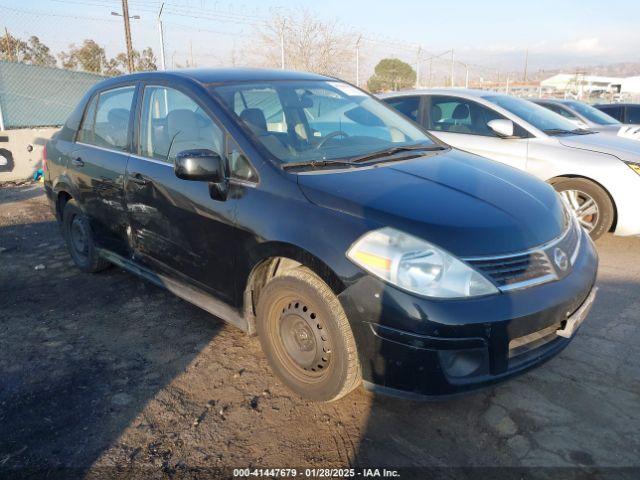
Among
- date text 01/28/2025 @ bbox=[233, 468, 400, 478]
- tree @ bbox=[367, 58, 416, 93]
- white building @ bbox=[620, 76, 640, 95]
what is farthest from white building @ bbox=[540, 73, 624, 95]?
date text 01/28/2025 @ bbox=[233, 468, 400, 478]

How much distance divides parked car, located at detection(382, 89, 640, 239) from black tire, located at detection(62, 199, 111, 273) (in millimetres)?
3960

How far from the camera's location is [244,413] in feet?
8.57

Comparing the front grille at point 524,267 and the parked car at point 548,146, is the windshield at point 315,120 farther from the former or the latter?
the parked car at point 548,146

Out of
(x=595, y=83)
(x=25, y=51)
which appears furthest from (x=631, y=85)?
(x=25, y=51)

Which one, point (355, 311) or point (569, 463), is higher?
point (355, 311)

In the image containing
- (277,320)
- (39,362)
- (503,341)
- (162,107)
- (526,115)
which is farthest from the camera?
(526,115)

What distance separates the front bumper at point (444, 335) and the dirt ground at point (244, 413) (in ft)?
1.15

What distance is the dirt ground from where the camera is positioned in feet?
7.42

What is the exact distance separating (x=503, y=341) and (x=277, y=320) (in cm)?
116

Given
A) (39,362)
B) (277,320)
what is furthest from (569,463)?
(39,362)

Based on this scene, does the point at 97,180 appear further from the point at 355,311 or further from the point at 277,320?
the point at 355,311

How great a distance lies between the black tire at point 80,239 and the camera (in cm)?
438

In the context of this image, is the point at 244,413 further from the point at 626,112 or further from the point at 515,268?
the point at 626,112

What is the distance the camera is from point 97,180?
3.91m
